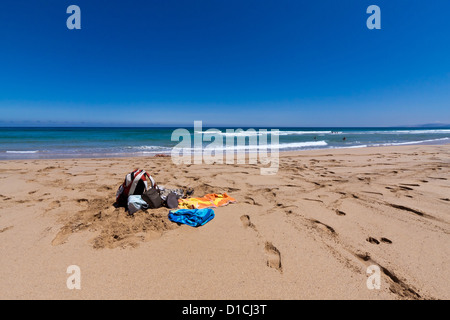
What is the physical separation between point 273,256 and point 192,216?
1443 mm

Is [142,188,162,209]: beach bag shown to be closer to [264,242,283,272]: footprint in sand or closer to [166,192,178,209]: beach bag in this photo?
[166,192,178,209]: beach bag

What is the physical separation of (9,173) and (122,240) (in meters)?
6.83

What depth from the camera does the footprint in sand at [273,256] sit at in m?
2.29

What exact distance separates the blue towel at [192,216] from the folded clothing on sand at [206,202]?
1.19 feet

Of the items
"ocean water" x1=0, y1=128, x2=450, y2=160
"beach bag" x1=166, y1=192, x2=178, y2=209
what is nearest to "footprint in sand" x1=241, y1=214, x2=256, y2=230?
"beach bag" x1=166, y1=192, x2=178, y2=209

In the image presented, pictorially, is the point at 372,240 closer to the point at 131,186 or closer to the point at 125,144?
the point at 131,186

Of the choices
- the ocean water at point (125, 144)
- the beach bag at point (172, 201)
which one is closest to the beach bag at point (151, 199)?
the beach bag at point (172, 201)

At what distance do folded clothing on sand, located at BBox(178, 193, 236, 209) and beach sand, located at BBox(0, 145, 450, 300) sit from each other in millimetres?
176

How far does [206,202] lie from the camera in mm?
3904

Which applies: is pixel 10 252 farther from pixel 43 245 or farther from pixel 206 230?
pixel 206 230

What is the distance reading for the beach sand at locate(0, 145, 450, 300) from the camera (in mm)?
2010

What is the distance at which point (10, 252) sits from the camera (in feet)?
8.20

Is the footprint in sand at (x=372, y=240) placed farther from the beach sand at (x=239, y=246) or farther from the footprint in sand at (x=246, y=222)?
the footprint in sand at (x=246, y=222)
